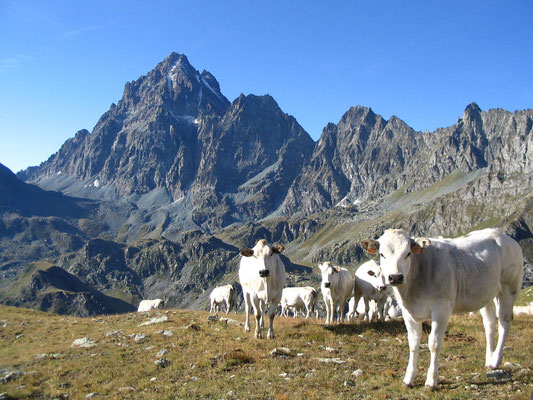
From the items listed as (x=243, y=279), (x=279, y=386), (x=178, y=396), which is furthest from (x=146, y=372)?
(x=243, y=279)

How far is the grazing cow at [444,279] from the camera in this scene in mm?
11117

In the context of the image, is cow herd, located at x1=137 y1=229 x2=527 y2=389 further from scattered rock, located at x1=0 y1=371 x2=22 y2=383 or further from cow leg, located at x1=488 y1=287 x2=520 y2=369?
scattered rock, located at x1=0 y1=371 x2=22 y2=383

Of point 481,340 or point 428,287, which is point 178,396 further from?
point 481,340

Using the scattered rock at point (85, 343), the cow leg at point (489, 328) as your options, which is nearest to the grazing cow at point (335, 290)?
the cow leg at point (489, 328)

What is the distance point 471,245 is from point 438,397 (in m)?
4.81

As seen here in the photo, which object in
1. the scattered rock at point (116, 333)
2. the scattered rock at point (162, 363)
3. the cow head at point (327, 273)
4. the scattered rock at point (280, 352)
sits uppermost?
the cow head at point (327, 273)

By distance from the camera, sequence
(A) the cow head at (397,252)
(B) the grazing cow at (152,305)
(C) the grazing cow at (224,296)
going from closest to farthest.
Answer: (A) the cow head at (397,252), (C) the grazing cow at (224,296), (B) the grazing cow at (152,305)

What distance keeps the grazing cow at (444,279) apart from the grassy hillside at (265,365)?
1359 mm

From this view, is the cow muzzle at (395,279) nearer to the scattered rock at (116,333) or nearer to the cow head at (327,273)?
the cow head at (327,273)

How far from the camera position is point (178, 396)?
1249 cm

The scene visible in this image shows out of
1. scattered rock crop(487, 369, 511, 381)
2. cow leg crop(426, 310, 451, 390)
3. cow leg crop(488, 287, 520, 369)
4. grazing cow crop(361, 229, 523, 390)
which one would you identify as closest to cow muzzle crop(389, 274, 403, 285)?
grazing cow crop(361, 229, 523, 390)

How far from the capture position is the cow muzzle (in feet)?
34.7

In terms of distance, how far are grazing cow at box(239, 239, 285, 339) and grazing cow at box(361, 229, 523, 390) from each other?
881cm

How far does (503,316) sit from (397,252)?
5.25 metres
